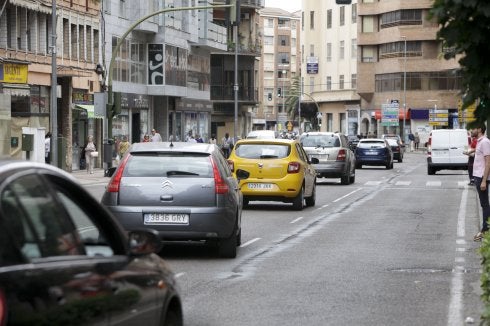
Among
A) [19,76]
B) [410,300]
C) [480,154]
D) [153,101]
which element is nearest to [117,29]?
[153,101]

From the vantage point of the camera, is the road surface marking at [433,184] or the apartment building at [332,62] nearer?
the road surface marking at [433,184]

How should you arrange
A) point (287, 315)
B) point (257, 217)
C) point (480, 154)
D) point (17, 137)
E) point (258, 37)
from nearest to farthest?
point (287, 315)
point (480, 154)
point (257, 217)
point (17, 137)
point (258, 37)

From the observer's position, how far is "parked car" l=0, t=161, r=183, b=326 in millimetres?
4777

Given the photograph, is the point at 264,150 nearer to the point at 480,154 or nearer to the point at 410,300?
the point at 480,154

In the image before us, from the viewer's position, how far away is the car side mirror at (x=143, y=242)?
6.16m

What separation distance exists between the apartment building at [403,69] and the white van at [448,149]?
202 ft

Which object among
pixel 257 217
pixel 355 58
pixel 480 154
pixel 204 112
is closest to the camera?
pixel 480 154

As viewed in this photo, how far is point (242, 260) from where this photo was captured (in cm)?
1579

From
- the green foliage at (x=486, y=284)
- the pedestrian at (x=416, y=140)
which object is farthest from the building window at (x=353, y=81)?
the green foliage at (x=486, y=284)

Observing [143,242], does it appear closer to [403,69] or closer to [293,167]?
[293,167]

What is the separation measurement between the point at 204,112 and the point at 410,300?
230 feet

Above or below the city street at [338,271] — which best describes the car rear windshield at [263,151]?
above

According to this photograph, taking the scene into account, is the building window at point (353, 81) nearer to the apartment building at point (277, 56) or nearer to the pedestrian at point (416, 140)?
the pedestrian at point (416, 140)

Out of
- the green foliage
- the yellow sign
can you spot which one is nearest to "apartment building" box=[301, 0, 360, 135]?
the yellow sign
